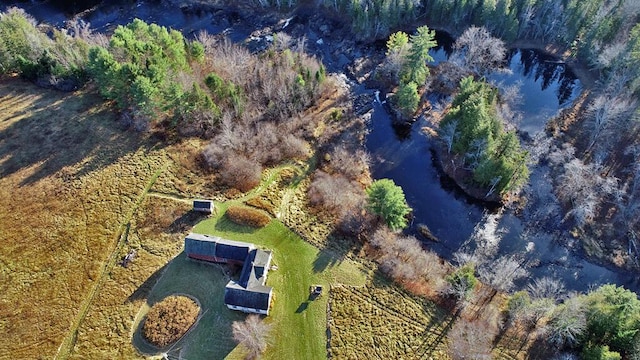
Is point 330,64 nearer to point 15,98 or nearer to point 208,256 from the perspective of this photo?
point 208,256

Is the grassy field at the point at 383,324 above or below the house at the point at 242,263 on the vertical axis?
below

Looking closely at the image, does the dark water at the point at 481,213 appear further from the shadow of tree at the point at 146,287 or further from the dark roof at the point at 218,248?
the shadow of tree at the point at 146,287

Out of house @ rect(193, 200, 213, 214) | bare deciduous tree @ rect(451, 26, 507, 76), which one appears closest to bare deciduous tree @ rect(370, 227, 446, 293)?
house @ rect(193, 200, 213, 214)

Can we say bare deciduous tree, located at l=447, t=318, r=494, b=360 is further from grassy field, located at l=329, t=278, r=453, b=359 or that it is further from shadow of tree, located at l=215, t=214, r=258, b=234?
shadow of tree, located at l=215, t=214, r=258, b=234

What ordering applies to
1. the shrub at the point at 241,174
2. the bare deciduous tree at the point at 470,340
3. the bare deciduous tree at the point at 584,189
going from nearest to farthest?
the bare deciduous tree at the point at 470,340 < the bare deciduous tree at the point at 584,189 < the shrub at the point at 241,174

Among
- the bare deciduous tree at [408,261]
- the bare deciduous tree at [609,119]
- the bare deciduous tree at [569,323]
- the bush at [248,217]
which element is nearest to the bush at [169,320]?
the bush at [248,217]

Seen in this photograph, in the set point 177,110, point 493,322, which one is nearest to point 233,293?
point 493,322
